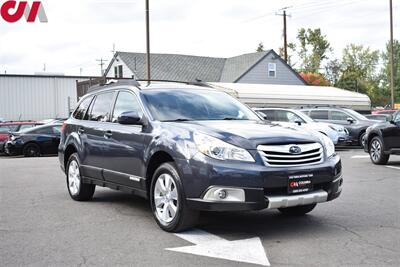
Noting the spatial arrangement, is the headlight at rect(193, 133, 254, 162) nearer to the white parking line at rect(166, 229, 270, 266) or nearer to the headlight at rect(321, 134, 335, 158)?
the white parking line at rect(166, 229, 270, 266)

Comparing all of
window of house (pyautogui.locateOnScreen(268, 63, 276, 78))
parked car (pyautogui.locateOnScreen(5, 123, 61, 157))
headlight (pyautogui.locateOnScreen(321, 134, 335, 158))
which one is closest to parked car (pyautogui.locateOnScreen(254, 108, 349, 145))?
parked car (pyautogui.locateOnScreen(5, 123, 61, 157))

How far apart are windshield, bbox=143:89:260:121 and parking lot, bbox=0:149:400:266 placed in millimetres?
1319

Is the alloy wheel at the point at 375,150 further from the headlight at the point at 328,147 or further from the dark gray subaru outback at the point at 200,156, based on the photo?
the headlight at the point at 328,147

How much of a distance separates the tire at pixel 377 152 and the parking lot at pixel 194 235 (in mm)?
4753

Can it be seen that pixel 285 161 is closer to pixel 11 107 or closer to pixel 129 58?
pixel 11 107

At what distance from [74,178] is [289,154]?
415 centimetres

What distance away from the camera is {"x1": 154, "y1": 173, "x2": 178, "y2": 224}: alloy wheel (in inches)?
234

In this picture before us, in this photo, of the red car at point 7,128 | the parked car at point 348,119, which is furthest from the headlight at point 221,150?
the red car at point 7,128

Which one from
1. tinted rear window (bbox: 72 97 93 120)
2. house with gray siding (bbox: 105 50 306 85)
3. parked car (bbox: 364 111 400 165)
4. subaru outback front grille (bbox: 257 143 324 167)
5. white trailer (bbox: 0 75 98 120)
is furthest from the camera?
house with gray siding (bbox: 105 50 306 85)

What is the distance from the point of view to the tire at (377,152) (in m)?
13.4

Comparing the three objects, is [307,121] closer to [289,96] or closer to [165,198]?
[165,198]

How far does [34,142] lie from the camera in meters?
20.6

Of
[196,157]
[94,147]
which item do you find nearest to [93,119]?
[94,147]

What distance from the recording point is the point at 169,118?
656 centimetres
